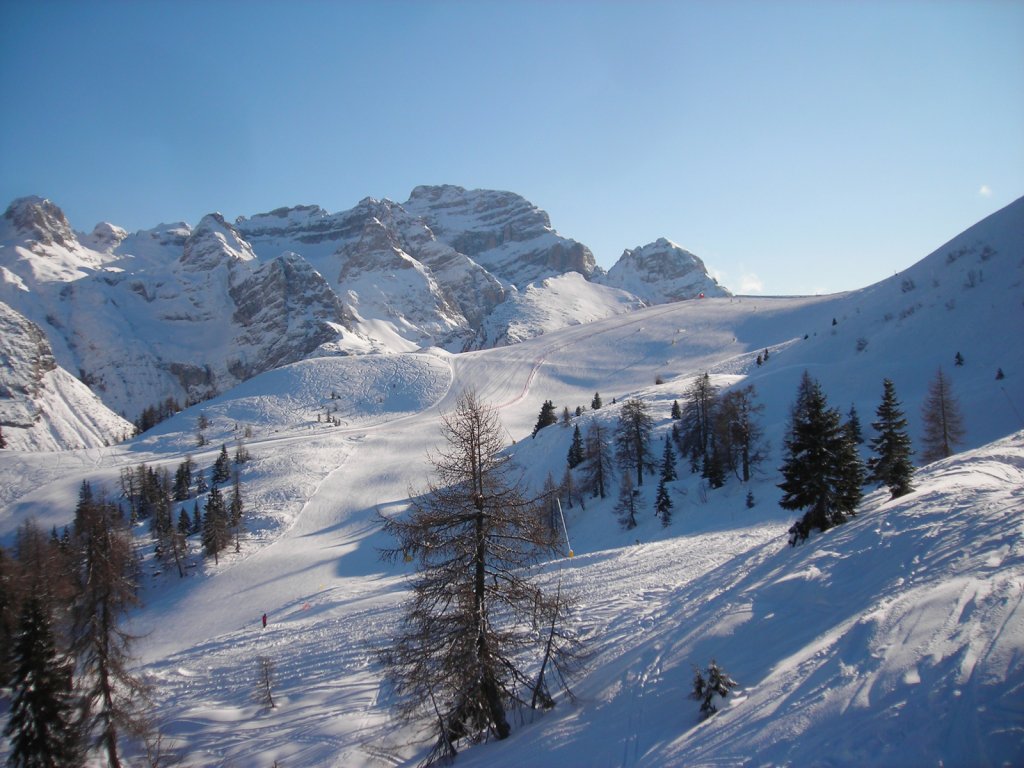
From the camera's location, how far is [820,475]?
53.4 feet

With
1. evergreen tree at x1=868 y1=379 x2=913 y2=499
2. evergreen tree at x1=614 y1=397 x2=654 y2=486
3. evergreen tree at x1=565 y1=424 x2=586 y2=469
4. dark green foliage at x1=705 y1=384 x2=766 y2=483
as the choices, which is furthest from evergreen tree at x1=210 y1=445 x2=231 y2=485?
evergreen tree at x1=868 y1=379 x2=913 y2=499

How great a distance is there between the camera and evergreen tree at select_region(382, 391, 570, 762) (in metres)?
8.95

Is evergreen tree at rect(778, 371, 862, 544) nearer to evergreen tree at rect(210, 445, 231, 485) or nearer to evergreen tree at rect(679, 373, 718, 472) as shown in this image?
evergreen tree at rect(679, 373, 718, 472)

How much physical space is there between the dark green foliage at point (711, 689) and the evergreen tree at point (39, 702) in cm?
1736

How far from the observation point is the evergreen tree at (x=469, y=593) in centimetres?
895

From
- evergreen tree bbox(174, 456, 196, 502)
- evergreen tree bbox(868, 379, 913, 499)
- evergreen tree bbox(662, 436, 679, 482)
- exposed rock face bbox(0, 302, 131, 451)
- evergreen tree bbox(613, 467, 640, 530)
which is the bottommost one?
evergreen tree bbox(613, 467, 640, 530)

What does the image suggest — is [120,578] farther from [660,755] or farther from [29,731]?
[660,755]

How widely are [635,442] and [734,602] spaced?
35053mm

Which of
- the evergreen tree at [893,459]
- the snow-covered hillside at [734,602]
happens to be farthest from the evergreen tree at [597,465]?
the evergreen tree at [893,459]

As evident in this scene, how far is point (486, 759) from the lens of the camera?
862 cm

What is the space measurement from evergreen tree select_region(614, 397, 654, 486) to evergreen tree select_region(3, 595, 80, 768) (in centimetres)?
3781

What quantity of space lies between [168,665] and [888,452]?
31978mm

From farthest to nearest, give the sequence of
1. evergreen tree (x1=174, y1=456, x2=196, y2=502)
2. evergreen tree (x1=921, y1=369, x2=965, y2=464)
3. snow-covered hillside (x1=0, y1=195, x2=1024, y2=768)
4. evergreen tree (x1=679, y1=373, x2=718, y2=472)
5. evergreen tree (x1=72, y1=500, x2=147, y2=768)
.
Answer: evergreen tree (x1=174, y1=456, x2=196, y2=502) → evergreen tree (x1=679, y1=373, x2=718, y2=472) → evergreen tree (x1=921, y1=369, x2=965, y2=464) → evergreen tree (x1=72, y1=500, x2=147, y2=768) → snow-covered hillside (x1=0, y1=195, x2=1024, y2=768)

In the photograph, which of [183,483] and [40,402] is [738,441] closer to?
[183,483]
